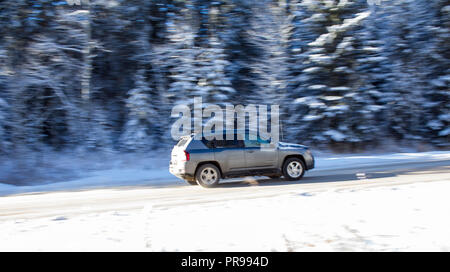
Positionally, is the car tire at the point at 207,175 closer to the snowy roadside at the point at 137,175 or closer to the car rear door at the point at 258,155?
the car rear door at the point at 258,155

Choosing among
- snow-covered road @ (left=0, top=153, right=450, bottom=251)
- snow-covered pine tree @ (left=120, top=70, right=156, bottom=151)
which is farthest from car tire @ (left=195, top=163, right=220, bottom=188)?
snow-covered pine tree @ (left=120, top=70, right=156, bottom=151)

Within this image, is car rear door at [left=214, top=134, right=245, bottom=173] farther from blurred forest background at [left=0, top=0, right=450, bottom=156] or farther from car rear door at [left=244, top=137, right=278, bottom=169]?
blurred forest background at [left=0, top=0, right=450, bottom=156]

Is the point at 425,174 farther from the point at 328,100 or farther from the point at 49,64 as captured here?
the point at 49,64

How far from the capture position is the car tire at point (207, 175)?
33.4 feet

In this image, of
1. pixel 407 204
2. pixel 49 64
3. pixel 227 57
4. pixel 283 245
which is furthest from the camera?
pixel 227 57

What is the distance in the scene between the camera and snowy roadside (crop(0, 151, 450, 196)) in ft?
37.8

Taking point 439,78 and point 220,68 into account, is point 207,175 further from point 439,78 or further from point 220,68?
point 439,78

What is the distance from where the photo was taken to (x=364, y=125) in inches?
792

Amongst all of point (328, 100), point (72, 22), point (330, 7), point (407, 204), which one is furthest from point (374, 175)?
point (72, 22)

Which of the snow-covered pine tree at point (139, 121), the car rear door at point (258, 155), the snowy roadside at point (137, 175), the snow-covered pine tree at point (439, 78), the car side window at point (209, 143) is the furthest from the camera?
the snow-covered pine tree at point (439, 78)

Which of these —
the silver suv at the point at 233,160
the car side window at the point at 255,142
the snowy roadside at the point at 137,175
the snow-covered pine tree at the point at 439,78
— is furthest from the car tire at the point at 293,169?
the snow-covered pine tree at the point at 439,78

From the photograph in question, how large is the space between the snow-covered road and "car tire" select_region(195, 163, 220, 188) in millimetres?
379

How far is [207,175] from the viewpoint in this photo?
10.3 m

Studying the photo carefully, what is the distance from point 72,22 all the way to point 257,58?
427 inches
